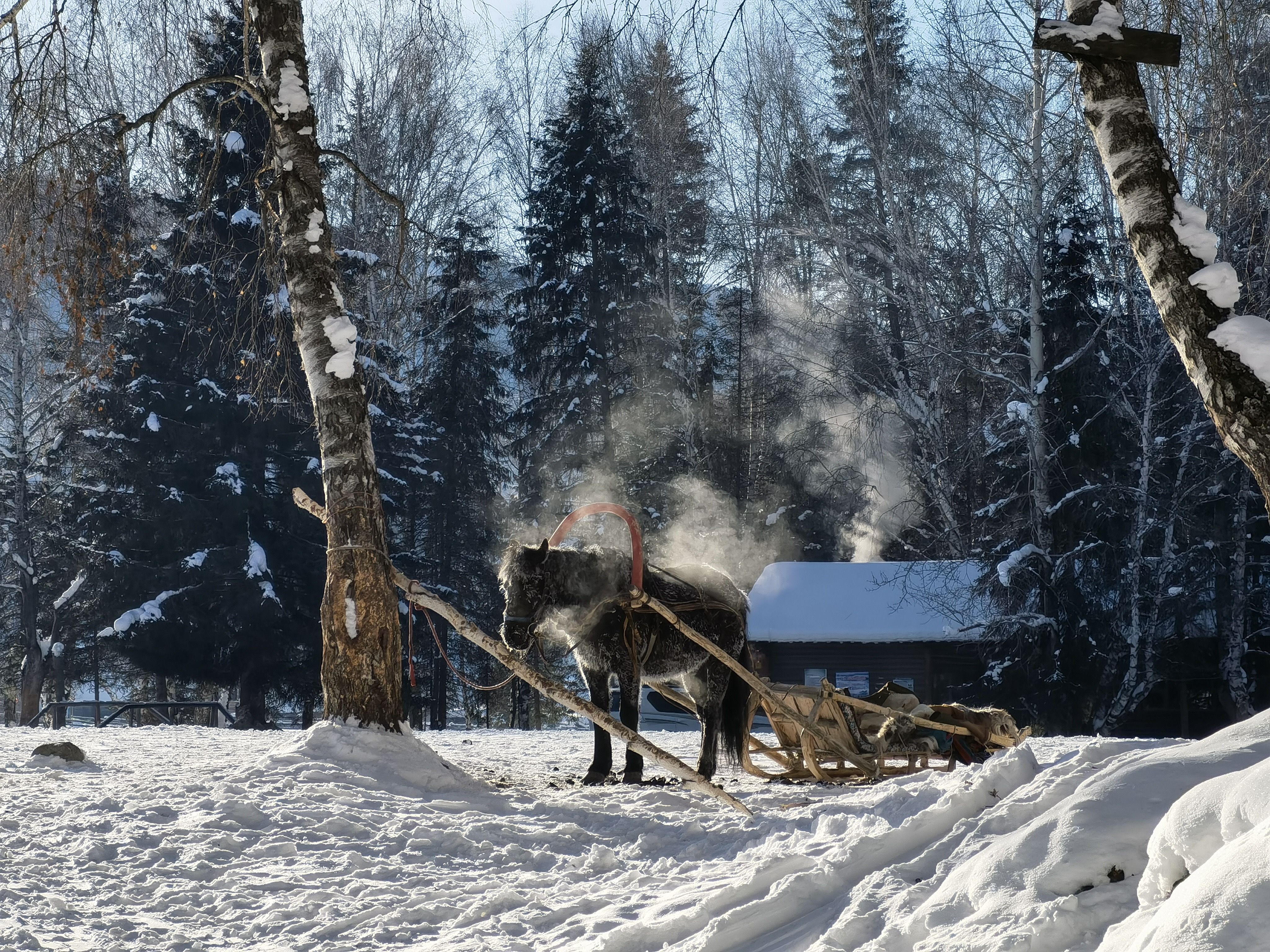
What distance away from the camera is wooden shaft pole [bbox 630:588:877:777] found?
6629 millimetres

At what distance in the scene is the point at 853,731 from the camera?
6.96 m

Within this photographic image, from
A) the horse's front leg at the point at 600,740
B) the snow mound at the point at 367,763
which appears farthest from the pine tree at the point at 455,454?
the snow mound at the point at 367,763

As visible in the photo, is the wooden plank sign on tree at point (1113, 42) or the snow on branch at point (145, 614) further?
the snow on branch at point (145, 614)

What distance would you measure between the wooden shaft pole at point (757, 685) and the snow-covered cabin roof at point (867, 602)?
45.4 feet

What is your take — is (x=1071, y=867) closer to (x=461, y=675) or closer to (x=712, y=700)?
(x=712, y=700)

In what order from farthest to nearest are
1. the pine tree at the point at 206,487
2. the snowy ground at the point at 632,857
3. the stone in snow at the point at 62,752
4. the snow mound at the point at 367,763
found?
1. the pine tree at the point at 206,487
2. the stone in snow at the point at 62,752
3. the snow mound at the point at 367,763
4. the snowy ground at the point at 632,857

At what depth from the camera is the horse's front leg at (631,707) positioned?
23.3 feet

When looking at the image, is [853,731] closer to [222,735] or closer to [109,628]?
[222,735]

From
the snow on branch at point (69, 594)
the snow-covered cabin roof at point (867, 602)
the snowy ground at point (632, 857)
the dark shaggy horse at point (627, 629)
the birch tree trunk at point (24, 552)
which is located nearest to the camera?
the snowy ground at point (632, 857)

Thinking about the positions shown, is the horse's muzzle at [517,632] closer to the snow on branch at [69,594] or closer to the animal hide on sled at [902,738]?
the animal hide on sled at [902,738]

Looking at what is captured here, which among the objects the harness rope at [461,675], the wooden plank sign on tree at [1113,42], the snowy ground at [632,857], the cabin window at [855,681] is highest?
the wooden plank sign on tree at [1113,42]

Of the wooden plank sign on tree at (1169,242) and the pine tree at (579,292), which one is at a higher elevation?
the pine tree at (579,292)

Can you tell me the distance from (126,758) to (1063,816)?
279 inches

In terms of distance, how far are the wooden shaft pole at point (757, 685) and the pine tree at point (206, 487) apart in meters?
15.1
